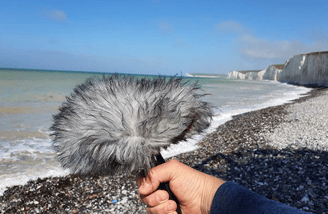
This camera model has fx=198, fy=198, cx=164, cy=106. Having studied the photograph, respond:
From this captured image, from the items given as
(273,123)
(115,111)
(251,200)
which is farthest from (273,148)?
(115,111)

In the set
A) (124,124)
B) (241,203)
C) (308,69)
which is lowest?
(241,203)

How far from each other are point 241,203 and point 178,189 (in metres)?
0.51

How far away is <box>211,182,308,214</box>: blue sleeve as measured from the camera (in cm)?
121

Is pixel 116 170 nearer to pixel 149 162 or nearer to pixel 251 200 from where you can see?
pixel 149 162

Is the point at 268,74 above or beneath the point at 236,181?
above

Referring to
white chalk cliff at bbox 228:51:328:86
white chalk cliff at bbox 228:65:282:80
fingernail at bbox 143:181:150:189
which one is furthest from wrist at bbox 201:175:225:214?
white chalk cliff at bbox 228:65:282:80

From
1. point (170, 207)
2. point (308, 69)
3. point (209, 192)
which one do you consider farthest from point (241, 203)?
point (308, 69)

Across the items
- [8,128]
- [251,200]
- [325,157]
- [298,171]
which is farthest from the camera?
[8,128]

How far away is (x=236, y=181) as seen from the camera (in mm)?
4105

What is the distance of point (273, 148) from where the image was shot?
5465 millimetres

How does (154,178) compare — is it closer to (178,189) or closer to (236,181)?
(178,189)

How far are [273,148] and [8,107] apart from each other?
44.7 feet

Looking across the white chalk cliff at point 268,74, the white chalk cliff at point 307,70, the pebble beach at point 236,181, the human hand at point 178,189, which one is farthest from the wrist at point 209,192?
the white chalk cliff at point 268,74

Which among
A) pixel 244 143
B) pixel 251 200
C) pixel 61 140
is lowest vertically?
pixel 244 143
